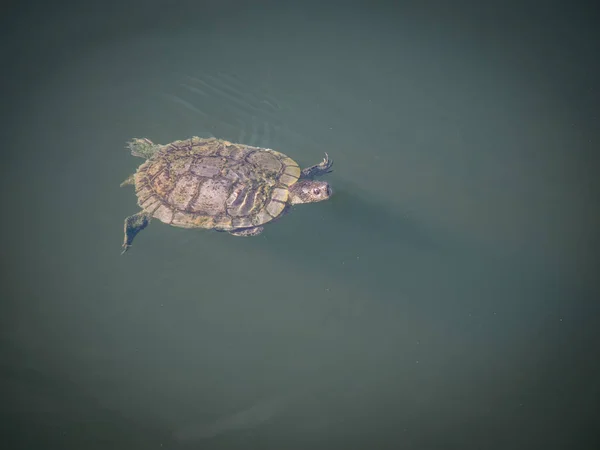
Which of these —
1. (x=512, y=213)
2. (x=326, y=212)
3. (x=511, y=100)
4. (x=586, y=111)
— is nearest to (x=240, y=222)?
(x=326, y=212)

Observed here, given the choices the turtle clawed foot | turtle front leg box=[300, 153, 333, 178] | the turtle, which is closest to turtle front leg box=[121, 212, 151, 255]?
the turtle

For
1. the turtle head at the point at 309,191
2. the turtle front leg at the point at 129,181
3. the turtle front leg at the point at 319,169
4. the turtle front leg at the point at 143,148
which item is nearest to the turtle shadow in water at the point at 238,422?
the turtle head at the point at 309,191

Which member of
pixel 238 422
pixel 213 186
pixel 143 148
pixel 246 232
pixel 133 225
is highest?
pixel 213 186

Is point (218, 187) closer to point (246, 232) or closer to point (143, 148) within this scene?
point (246, 232)

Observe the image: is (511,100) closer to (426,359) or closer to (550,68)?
(550,68)

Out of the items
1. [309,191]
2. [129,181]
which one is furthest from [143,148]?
[309,191]

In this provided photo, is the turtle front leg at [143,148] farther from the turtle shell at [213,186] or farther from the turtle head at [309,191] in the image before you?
the turtle head at [309,191]
